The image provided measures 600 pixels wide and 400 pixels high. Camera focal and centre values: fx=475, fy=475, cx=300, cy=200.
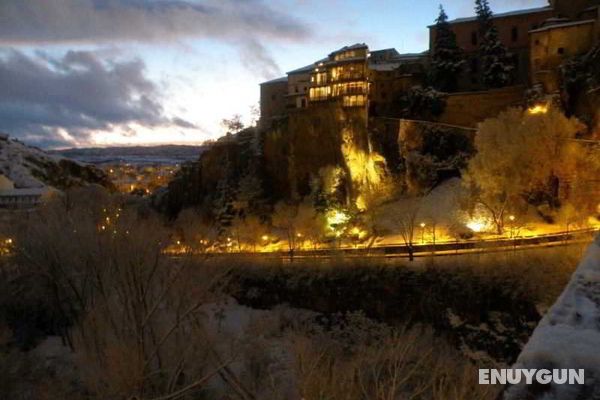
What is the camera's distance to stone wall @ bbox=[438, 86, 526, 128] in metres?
41.4

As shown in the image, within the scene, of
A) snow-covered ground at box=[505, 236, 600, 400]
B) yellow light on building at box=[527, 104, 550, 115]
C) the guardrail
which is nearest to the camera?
snow-covered ground at box=[505, 236, 600, 400]

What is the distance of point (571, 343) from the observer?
4.42 m

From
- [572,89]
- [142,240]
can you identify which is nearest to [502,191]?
[572,89]

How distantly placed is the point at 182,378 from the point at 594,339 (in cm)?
1398

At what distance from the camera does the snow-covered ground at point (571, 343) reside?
A: 4203 mm

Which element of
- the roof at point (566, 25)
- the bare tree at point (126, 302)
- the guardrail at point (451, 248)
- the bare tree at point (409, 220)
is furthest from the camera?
the roof at point (566, 25)

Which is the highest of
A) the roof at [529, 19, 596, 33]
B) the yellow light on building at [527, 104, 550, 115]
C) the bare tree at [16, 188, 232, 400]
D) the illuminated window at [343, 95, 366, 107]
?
the roof at [529, 19, 596, 33]

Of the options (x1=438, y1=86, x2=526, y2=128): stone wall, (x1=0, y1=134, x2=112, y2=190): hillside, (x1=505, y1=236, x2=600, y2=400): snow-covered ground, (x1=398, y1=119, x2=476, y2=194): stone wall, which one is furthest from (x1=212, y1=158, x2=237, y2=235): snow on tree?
(x1=505, y1=236, x2=600, y2=400): snow-covered ground

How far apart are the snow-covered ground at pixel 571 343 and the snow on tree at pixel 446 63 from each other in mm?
44151

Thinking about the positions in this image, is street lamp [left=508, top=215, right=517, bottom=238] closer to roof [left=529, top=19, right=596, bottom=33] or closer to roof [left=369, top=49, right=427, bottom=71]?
roof [left=529, top=19, right=596, bottom=33]

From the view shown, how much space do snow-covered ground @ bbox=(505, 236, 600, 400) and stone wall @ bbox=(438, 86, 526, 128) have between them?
129 ft

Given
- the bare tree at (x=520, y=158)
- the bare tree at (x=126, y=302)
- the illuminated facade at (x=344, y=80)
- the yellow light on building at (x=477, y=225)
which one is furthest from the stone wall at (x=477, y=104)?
the bare tree at (x=126, y=302)

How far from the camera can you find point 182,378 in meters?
15.8

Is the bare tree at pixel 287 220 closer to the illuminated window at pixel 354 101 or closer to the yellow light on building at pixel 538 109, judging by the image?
the illuminated window at pixel 354 101
